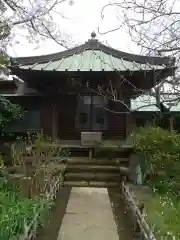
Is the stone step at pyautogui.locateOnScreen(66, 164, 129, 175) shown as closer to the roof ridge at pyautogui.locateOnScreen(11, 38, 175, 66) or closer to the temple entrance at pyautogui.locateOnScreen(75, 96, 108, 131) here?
the temple entrance at pyautogui.locateOnScreen(75, 96, 108, 131)

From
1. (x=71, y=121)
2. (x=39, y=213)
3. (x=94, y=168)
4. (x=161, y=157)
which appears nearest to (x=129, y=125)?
(x=71, y=121)

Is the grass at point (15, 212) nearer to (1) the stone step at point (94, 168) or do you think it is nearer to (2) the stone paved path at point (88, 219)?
(2) the stone paved path at point (88, 219)

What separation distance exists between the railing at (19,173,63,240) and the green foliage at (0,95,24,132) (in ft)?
14.1

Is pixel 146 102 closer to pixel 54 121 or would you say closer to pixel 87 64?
pixel 87 64

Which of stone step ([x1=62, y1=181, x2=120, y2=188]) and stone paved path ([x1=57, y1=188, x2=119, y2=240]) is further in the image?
stone step ([x1=62, y1=181, x2=120, y2=188])

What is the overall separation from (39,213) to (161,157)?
4579 mm

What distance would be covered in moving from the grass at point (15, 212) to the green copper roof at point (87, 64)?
242 inches

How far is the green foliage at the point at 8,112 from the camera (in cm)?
1304

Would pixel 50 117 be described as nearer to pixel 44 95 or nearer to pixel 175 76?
pixel 44 95

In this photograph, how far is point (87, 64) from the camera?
12484mm

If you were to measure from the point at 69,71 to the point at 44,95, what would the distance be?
6.70 ft

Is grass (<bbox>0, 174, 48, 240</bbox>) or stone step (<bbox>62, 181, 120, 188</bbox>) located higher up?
grass (<bbox>0, 174, 48, 240</bbox>)

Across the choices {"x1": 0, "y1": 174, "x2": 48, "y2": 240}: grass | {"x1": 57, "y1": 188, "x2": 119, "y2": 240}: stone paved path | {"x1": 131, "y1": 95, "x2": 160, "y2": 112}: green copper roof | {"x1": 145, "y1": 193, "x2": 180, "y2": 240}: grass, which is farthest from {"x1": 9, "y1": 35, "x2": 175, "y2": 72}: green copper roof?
{"x1": 145, "y1": 193, "x2": 180, "y2": 240}: grass

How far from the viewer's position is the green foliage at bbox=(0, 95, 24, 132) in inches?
513
